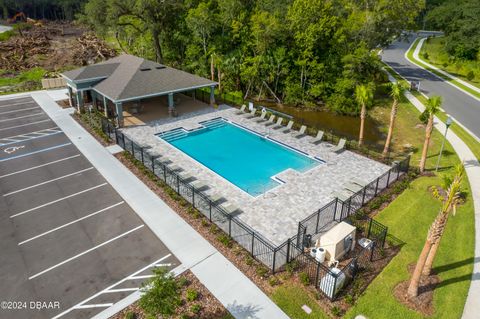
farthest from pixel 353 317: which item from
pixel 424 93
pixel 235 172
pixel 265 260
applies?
pixel 424 93

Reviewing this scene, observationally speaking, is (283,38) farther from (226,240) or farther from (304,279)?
(304,279)

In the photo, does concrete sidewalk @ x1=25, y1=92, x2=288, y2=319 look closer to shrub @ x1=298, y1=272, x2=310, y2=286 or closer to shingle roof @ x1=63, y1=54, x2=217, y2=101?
shrub @ x1=298, y1=272, x2=310, y2=286

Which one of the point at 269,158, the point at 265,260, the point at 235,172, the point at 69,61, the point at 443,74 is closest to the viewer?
the point at 265,260

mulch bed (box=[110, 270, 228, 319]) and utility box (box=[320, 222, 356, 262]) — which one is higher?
utility box (box=[320, 222, 356, 262])

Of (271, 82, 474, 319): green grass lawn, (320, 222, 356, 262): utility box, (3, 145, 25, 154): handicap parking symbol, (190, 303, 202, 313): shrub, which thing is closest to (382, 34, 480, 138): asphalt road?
(271, 82, 474, 319): green grass lawn

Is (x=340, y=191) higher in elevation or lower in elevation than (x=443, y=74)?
lower

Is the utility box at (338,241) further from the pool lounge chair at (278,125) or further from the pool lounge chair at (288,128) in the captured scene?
the pool lounge chair at (278,125)

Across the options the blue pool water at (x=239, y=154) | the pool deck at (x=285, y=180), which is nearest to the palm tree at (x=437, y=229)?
the pool deck at (x=285, y=180)

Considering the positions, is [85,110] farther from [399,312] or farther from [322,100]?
[399,312]
